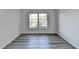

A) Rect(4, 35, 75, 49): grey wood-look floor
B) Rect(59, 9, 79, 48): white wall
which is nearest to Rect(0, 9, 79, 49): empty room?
Rect(4, 35, 75, 49): grey wood-look floor

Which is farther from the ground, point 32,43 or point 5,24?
point 5,24

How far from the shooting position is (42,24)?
91cm

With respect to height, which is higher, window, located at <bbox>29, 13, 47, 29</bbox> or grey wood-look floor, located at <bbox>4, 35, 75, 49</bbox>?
window, located at <bbox>29, 13, 47, 29</bbox>

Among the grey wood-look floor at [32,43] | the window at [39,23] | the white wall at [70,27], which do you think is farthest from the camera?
the white wall at [70,27]

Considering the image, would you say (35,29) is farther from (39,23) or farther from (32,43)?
(32,43)

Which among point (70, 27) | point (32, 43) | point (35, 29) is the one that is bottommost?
point (32, 43)

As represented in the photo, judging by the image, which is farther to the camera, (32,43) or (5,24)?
(5,24)

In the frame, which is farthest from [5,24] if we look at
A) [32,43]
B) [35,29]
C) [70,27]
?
[70,27]

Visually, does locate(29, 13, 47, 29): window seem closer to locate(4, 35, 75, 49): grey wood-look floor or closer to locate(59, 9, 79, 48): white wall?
locate(4, 35, 75, 49): grey wood-look floor

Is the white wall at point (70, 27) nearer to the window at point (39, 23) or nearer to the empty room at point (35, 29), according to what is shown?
the empty room at point (35, 29)

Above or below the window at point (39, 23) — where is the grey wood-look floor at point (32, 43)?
below

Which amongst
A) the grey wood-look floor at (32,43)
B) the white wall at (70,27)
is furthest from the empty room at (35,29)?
the white wall at (70,27)
